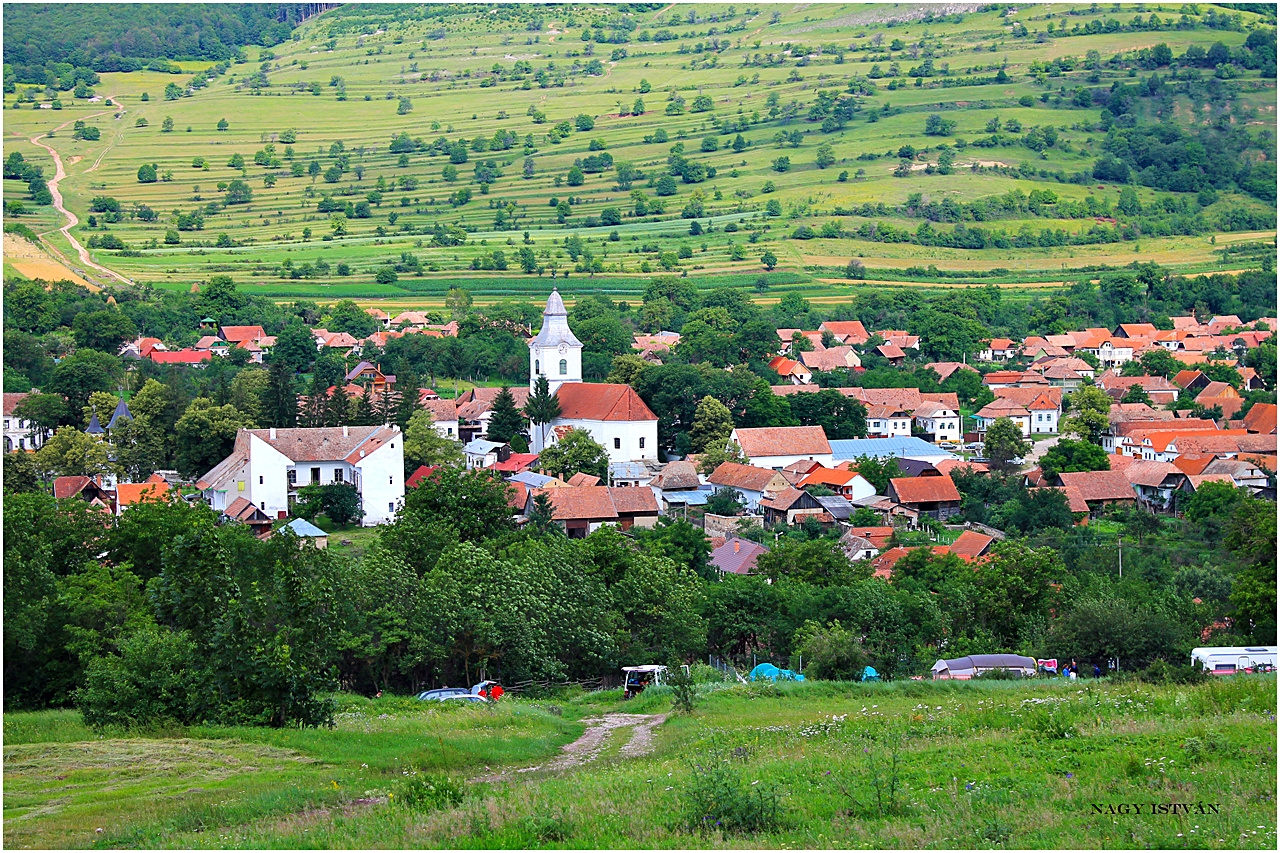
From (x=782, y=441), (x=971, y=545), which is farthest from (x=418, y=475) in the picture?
(x=971, y=545)

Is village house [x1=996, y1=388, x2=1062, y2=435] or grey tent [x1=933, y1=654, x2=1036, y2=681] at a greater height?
village house [x1=996, y1=388, x2=1062, y2=435]

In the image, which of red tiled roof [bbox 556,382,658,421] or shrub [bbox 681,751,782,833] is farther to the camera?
red tiled roof [bbox 556,382,658,421]

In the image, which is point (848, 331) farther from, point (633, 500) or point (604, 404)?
point (633, 500)

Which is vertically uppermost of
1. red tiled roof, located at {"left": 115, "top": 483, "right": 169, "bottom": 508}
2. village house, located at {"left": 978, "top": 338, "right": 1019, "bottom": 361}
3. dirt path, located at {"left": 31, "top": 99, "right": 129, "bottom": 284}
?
dirt path, located at {"left": 31, "top": 99, "right": 129, "bottom": 284}

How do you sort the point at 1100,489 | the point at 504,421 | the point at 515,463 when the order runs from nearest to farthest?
the point at 1100,489 → the point at 515,463 → the point at 504,421

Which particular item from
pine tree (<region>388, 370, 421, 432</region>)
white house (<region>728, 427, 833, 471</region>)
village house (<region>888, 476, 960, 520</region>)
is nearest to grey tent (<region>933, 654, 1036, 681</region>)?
village house (<region>888, 476, 960, 520</region>)

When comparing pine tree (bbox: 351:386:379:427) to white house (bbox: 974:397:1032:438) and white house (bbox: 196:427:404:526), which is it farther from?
white house (bbox: 974:397:1032:438)

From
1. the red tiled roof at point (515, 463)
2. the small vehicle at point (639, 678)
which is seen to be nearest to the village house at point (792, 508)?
the red tiled roof at point (515, 463)
